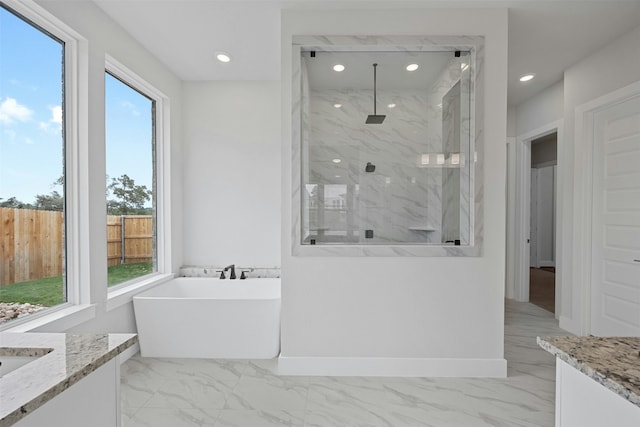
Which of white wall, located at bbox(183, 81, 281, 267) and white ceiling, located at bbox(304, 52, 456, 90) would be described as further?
white wall, located at bbox(183, 81, 281, 267)

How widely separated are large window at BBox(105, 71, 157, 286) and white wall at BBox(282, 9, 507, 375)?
1535mm

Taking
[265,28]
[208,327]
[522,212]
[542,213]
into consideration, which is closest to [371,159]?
[265,28]

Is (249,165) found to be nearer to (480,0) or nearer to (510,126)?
(480,0)

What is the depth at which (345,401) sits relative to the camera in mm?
2160

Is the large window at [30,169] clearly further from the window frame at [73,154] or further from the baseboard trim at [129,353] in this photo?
the baseboard trim at [129,353]

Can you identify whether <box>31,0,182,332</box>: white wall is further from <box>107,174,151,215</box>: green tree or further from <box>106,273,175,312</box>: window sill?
<box>107,174,151,215</box>: green tree

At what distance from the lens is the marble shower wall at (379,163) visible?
8.62 ft

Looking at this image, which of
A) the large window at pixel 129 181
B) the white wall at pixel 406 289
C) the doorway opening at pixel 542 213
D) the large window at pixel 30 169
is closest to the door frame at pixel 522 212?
the white wall at pixel 406 289

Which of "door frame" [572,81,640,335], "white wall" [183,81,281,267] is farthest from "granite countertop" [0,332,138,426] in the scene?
"door frame" [572,81,640,335]

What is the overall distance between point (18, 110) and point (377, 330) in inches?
106

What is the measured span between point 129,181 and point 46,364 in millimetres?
2496

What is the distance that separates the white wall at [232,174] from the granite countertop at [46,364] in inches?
103

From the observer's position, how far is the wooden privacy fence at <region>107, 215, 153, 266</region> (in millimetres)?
2855

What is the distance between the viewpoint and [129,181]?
308 cm
